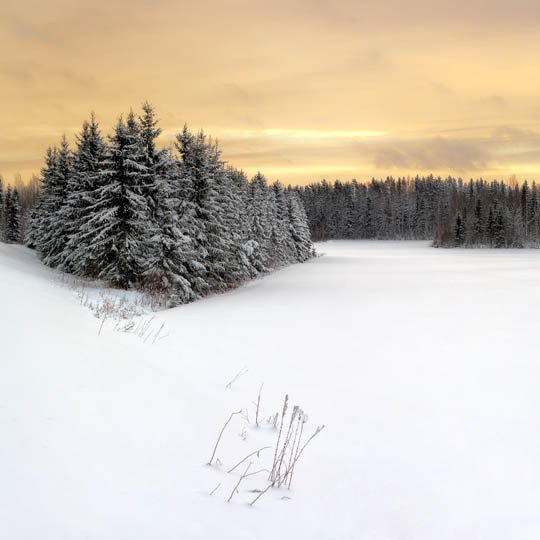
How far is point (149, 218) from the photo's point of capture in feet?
79.4

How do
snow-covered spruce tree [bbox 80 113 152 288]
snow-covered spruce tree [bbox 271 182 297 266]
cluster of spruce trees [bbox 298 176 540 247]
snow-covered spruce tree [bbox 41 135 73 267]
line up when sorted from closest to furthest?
snow-covered spruce tree [bbox 80 113 152 288]
snow-covered spruce tree [bbox 41 135 73 267]
snow-covered spruce tree [bbox 271 182 297 266]
cluster of spruce trees [bbox 298 176 540 247]

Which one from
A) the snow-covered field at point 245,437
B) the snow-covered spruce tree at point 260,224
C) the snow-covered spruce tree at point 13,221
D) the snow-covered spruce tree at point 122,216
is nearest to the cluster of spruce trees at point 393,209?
the snow-covered spruce tree at point 260,224

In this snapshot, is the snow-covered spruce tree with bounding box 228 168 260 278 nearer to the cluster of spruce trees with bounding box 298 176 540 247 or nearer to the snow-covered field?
the snow-covered field

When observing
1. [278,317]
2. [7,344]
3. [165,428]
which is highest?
[7,344]

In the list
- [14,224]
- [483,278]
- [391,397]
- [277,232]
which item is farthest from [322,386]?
[14,224]

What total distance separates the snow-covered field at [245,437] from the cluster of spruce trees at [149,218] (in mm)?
12650

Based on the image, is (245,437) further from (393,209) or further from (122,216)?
(393,209)

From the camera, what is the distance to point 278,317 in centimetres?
1547

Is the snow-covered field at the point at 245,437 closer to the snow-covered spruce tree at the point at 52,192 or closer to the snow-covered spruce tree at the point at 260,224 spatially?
the snow-covered spruce tree at the point at 52,192

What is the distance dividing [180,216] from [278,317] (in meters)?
12.1

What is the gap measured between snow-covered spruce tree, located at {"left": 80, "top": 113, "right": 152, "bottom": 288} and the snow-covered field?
554 inches

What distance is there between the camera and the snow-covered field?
2832mm

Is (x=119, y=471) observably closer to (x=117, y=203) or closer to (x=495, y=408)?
(x=495, y=408)

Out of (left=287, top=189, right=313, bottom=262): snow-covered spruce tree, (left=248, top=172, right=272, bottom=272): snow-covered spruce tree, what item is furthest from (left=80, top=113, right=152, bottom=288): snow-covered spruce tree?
(left=287, top=189, right=313, bottom=262): snow-covered spruce tree
